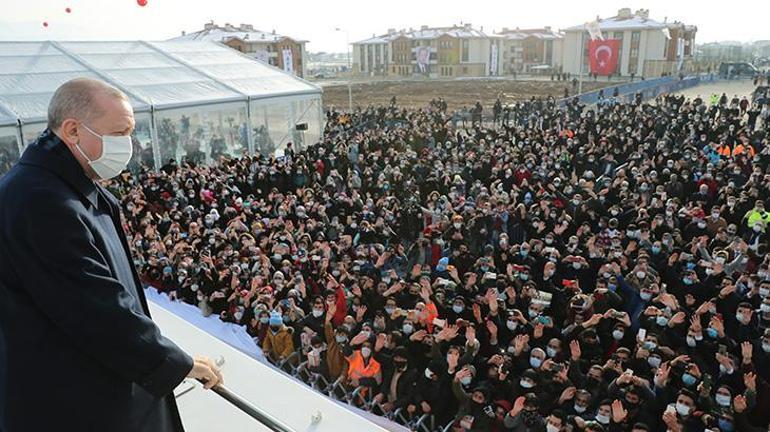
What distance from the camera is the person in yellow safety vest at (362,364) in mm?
5930

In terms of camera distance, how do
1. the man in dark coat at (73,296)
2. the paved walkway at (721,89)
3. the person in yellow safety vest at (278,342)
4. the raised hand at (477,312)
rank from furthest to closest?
the paved walkway at (721,89) < the raised hand at (477,312) < the person in yellow safety vest at (278,342) < the man in dark coat at (73,296)

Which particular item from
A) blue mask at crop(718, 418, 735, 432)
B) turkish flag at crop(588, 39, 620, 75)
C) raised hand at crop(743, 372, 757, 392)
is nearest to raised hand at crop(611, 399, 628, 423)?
blue mask at crop(718, 418, 735, 432)

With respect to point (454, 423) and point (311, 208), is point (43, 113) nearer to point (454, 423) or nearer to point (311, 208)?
point (311, 208)

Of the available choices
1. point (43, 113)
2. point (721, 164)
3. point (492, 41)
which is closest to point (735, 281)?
point (721, 164)

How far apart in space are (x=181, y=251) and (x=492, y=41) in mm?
72862

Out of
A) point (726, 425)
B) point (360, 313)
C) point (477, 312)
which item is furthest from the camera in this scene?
point (360, 313)

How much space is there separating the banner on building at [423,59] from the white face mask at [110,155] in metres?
76.6

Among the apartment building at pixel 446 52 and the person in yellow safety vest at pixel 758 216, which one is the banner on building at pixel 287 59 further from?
the person in yellow safety vest at pixel 758 216

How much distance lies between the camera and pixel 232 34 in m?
63.0

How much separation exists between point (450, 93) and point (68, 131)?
5041cm

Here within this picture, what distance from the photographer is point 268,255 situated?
938cm

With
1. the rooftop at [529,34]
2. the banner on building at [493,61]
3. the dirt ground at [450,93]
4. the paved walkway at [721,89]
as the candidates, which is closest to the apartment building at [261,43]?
Result: the dirt ground at [450,93]

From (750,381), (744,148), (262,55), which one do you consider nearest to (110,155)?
(750,381)

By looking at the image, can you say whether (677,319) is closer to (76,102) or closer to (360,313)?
(360,313)
